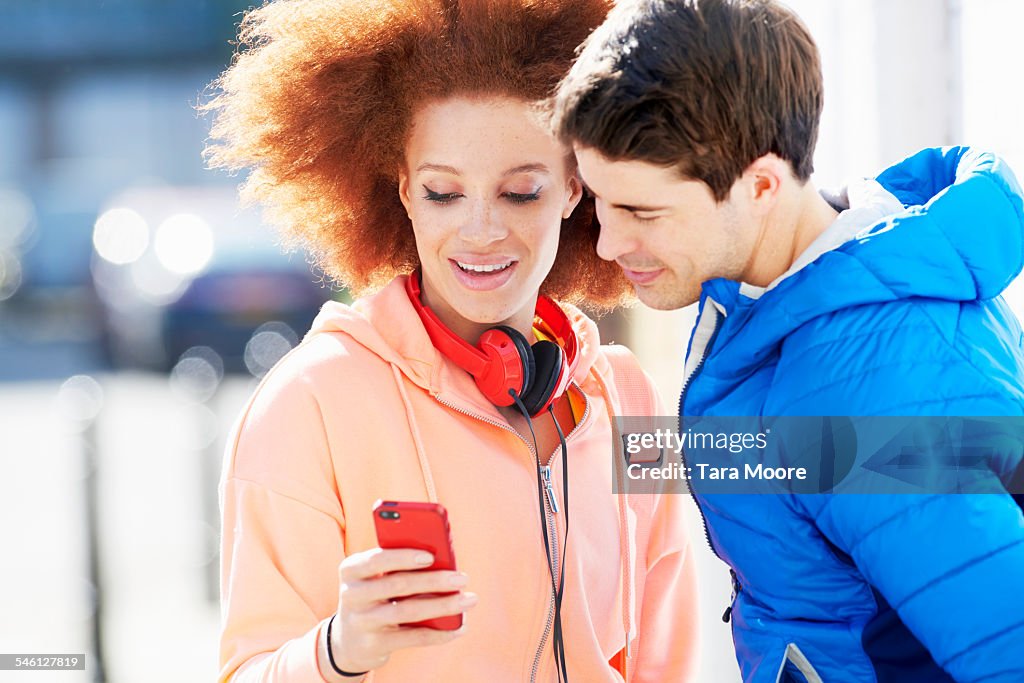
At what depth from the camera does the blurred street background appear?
128 inches

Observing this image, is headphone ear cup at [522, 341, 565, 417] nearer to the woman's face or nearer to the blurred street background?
the woman's face

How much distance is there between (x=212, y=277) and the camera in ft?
39.5

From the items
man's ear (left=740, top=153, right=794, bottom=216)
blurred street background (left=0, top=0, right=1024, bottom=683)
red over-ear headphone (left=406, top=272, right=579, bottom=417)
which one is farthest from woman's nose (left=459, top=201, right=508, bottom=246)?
blurred street background (left=0, top=0, right=1024, bottom=683)

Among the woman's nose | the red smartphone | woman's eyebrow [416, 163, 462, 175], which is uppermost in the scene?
woman's eyebrow [416, 163, 462, 175]

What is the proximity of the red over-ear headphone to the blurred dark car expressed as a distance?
9.27 metres

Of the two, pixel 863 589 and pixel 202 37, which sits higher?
pixel 202 37

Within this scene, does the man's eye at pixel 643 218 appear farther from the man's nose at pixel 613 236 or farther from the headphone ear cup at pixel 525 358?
the headphone ear cup at pixel 525 358

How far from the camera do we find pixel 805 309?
1.69 m

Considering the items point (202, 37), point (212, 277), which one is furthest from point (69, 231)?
point (202, 37)

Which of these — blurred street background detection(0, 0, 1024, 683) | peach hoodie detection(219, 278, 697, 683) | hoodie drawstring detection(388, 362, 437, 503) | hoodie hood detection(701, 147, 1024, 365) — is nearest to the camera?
hoodie hood detection(701, 147, 1024, 365)

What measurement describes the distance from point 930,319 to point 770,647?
0.56 metres

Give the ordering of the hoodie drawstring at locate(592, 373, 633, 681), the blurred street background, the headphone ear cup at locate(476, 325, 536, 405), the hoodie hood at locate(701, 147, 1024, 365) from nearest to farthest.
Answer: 1. the hoodie hood at locate(701, 147, 1024, 365)
2. the headphone ear cup at locate(476, 325, 536, 405)
3. the hoodie drawstring at locate(592, 373, 633, 681)
4. the blurred street background

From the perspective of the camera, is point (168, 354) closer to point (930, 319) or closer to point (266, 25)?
point (266, 25)

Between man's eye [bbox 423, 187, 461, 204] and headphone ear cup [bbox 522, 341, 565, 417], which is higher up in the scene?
man's eye [bbox 423, 187, 461, 204]
